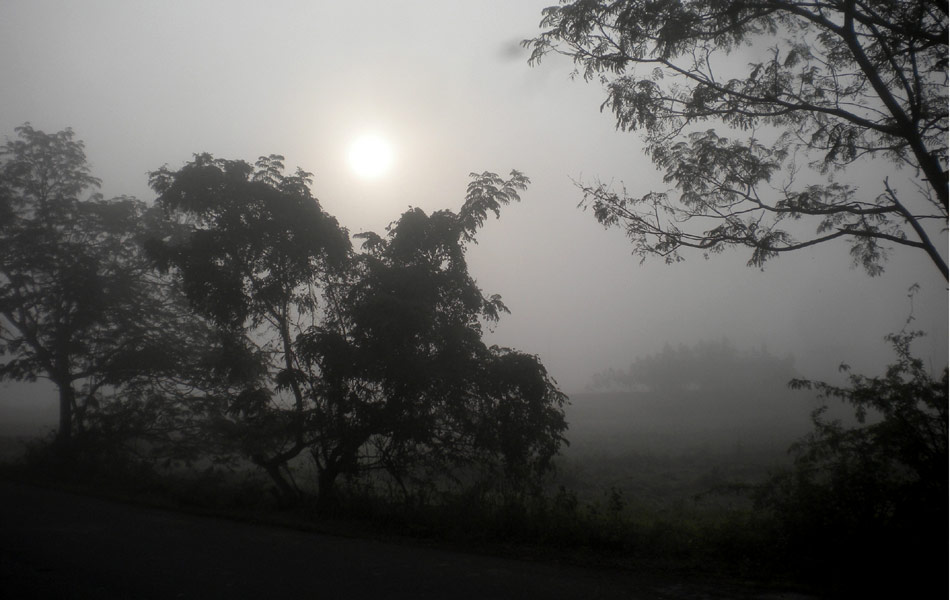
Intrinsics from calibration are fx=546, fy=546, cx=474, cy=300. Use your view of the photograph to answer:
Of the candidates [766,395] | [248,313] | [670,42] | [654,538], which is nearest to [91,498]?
[248,313]

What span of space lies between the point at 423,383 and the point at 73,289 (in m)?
14.0

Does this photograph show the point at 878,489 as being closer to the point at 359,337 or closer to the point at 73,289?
the point at 359,337

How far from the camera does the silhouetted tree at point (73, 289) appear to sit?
17.7 metres

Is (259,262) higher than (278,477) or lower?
higher

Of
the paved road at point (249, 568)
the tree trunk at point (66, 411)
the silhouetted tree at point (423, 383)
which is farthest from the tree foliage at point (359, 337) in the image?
the tree trunk at point (66, 411)

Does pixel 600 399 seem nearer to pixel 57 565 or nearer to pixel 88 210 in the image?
pixel 88 210

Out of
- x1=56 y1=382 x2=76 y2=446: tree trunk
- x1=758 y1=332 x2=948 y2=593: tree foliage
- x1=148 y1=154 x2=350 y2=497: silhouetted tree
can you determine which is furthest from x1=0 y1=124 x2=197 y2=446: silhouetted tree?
x1=758 y1=332 x2=948 y2=593: tree foliage

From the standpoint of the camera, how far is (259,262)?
12.2 metres

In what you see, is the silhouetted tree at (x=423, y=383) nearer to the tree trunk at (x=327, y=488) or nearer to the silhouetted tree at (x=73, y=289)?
the tree trunk at (x=327, y=488)

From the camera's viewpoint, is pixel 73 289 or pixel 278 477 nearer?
pixel 278 477

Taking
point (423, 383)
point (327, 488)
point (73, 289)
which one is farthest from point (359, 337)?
point (73, 289)

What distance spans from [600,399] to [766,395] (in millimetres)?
29451

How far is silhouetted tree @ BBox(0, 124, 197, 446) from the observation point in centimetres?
1769

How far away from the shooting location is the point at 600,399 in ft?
358
